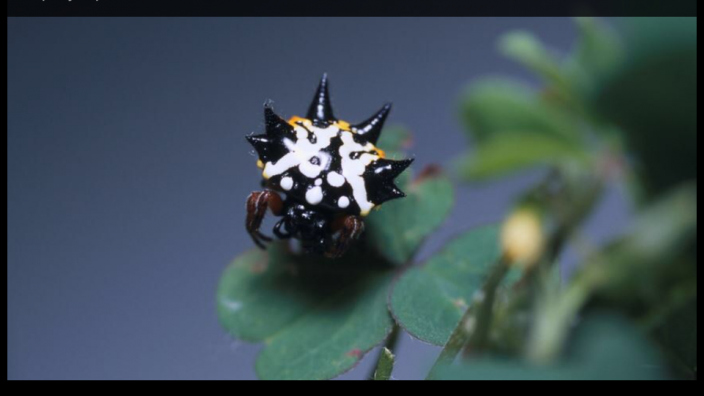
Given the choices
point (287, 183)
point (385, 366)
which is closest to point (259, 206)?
point (287, 183)

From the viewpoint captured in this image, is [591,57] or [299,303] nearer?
[591,57]

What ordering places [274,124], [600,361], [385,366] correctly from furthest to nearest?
1. [274,124]
2. [385,366]
3. [600,361]

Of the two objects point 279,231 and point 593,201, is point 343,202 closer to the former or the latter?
point 279,231

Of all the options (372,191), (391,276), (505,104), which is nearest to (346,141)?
(372,191)

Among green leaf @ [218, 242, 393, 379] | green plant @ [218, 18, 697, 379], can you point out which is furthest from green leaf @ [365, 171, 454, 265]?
green plant @ [218, 18, 697, 379]

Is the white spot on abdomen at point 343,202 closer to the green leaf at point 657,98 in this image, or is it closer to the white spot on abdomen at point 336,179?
the white spot on abdomen at point 336,179

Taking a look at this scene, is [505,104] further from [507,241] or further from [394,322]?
[394,322]
